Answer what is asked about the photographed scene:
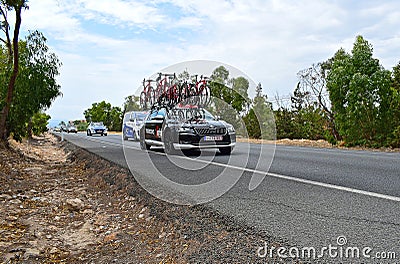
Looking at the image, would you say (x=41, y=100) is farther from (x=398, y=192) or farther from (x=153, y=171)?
(x=398, y=192)

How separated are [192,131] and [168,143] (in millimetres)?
1066

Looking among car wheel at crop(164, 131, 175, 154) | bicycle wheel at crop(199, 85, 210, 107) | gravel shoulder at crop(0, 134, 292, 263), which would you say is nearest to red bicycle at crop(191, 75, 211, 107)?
bicycle wheel at crop(199, 85, 210, 107)

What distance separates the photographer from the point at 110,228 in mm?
5453

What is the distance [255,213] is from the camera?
4.46 meters

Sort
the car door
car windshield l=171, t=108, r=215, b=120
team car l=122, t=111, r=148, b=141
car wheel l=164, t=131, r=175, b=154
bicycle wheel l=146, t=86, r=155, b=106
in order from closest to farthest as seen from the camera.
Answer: car windshield l=171, t=108, r=215, b=120 < car wheel l=164, t=131, r=175, b=154 < the car door < bicycle wheel l=146, t=86, r=155, b=106 < team car l=122, t=111, r=148, b=141

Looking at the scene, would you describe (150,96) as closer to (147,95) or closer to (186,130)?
(147,95)

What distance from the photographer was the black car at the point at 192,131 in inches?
444

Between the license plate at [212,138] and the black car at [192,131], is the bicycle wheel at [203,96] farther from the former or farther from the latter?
the license plate at [212,138]

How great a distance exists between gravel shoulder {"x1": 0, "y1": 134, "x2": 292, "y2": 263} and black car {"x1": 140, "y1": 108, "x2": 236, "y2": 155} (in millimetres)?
2938

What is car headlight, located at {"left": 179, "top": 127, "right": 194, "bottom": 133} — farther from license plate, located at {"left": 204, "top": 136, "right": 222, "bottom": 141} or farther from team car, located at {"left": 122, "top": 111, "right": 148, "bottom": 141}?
team car, located at {"left": 122, "top": 111, "right": 148, "bottom": 141}

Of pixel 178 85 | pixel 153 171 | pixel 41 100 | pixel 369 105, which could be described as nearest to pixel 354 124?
pixel 369 105

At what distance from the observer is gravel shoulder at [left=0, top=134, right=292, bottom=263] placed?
3658mm

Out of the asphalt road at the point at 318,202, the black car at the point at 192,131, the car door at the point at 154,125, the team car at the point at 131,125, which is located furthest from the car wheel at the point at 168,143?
the team car at the point at 131,125

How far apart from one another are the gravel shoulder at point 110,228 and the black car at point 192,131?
9.64 feet
